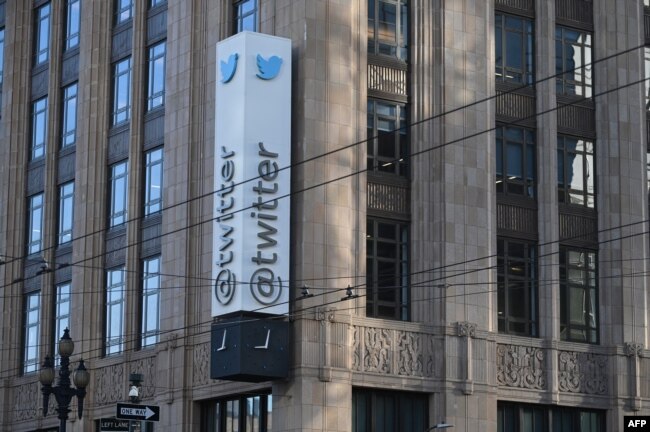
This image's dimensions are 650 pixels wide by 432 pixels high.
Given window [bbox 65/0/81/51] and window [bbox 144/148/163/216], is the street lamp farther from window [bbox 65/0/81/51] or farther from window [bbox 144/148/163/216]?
window [bbox 65/0/81/51]

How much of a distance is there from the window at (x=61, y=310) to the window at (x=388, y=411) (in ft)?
49.0

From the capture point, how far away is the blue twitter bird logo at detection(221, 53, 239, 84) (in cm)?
4962

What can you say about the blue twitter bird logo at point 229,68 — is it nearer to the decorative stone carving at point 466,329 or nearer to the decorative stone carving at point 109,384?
the decorative stone carving at point 466,329

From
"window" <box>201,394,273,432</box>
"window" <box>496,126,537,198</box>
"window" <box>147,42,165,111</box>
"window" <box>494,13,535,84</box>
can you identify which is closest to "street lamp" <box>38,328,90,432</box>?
"window" <box>201,394,273,432</box>

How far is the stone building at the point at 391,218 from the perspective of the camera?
49656 mm

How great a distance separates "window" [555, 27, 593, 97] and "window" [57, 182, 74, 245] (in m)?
19.1

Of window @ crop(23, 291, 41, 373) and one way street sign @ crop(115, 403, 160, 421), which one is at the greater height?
window @ crop(23, 291, 41, 373)

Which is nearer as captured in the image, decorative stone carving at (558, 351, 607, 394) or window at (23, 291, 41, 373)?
decorative stone carving at (558, 351, 607, 394)

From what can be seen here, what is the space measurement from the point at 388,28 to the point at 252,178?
7729 millimetres

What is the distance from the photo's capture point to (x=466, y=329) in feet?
167

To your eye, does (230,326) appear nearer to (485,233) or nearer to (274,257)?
(274,257)

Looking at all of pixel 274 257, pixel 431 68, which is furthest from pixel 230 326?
pixel 431 68

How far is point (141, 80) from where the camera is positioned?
191 feet

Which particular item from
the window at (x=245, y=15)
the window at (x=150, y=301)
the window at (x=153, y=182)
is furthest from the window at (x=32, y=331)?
the window at (x=245, y=15)
